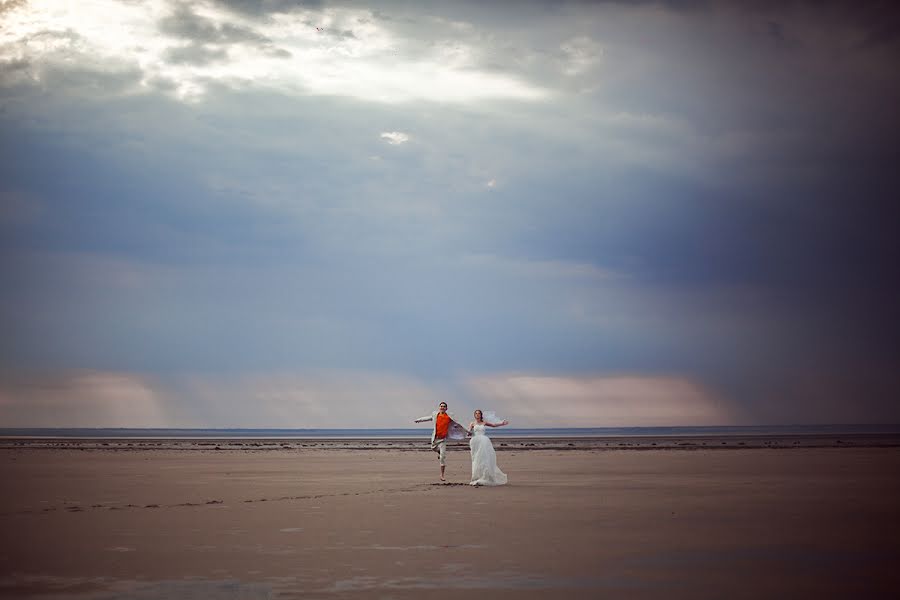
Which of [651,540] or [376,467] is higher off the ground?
[376,467]

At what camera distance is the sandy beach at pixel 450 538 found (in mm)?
11445

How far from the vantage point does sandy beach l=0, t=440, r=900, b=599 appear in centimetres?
1145

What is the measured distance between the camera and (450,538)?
15.6 metres

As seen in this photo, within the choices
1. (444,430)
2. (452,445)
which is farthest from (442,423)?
(452,445)

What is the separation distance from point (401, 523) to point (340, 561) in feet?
15.2

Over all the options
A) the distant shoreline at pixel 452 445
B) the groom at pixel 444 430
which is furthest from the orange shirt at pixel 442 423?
the distant shoreline at pixel 452 445

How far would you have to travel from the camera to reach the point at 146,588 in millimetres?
11227

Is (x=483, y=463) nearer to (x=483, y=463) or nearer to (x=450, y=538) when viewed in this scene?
(x=483, y=463)

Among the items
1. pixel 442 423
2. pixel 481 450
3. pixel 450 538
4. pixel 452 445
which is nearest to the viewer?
pixel 450 538

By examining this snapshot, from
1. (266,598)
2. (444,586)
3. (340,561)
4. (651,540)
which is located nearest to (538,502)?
(651,540)

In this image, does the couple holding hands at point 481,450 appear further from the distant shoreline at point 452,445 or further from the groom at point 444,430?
the distant shoreline at point 452,445

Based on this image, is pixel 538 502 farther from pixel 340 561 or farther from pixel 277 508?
pixel 340 561

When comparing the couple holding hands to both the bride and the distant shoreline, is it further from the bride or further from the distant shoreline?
the distant shoreline

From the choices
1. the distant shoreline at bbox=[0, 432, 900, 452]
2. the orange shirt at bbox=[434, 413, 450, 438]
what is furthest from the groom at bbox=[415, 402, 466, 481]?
the distant shoreline at bbox=[0, 432, 900, 452]
